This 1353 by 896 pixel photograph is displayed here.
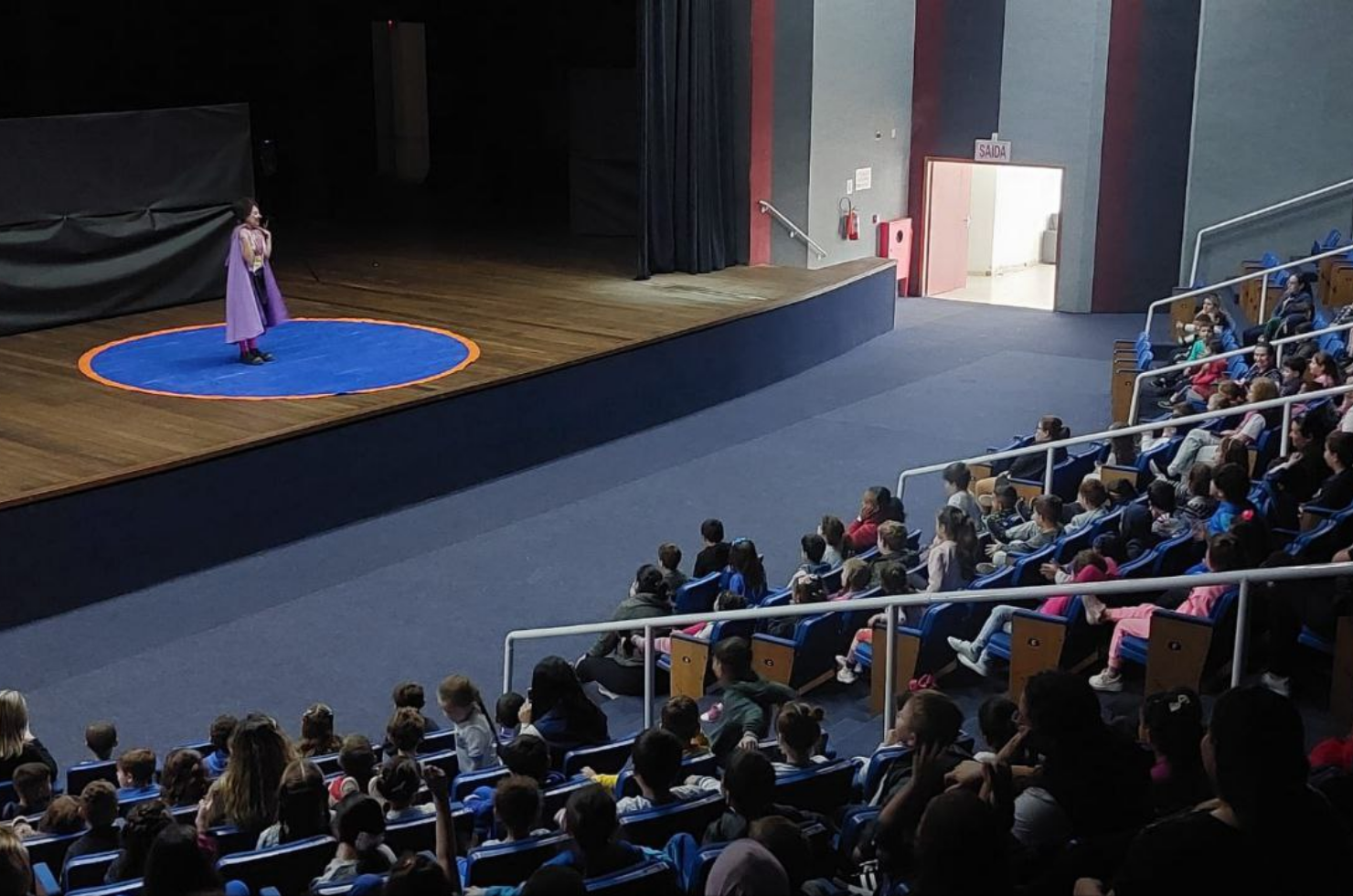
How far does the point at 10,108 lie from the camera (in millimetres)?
16734

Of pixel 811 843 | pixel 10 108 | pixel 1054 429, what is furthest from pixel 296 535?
pixel 10 108

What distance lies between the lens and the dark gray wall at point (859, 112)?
17.3 m

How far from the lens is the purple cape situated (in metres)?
11.8

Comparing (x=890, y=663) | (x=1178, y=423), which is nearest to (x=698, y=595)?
(x=890, y=663)

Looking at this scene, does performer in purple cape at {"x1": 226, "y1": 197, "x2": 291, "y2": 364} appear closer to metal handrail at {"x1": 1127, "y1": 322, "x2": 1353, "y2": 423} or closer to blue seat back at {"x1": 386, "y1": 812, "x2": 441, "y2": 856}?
metal handrail at {"x1": 1127, "y1": 322, "x2": 1353, "y2": 423}

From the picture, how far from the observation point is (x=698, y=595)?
8031 millimetres

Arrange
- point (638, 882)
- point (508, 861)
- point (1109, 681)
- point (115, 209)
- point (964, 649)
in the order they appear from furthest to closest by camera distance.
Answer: point (115, 209) → point (964, 649) → point (1109, 681) → point (508, 861) → point (638, 882)

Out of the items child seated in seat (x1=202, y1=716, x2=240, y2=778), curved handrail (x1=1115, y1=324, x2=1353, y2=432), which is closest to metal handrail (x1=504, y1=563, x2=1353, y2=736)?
child seated in seat (x1=202, y1=716, x2=240, y2=778)

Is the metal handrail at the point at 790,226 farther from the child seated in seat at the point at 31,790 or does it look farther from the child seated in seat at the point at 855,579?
the child seated in seat at the point at 31,790

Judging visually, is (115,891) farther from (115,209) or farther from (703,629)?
(115,209)

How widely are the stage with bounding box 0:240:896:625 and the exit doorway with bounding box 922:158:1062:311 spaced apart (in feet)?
8.70

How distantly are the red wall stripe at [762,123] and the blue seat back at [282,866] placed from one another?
1295cm

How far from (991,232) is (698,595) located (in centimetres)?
1453

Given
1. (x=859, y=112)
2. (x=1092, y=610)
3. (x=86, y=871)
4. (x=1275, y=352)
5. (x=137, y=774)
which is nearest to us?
(x=86, y=871)
